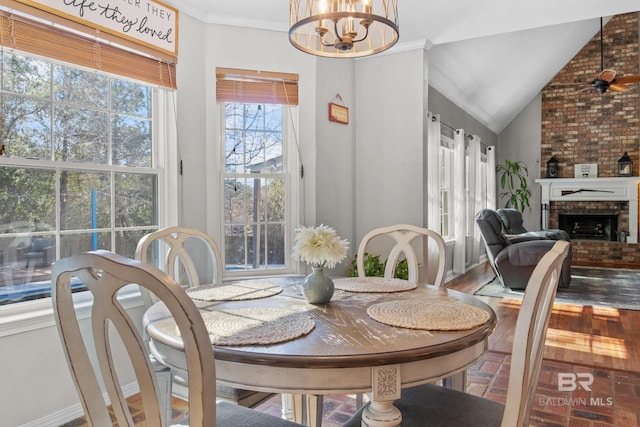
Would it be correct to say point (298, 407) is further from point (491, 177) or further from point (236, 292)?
point (491, 177)

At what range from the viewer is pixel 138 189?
9.25ft

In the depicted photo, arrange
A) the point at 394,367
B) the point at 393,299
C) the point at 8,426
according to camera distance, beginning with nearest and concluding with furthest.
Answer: the point at 394,367
the point at 393,299
the point at 8,426

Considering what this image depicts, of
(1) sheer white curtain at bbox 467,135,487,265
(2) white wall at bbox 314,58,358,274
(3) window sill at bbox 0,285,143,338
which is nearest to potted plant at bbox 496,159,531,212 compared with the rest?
(1) sheer white curtain at bbox 467,135,487,265

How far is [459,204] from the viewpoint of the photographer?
6828 millimetres

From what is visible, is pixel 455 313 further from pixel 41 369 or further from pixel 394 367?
pixel 41 369

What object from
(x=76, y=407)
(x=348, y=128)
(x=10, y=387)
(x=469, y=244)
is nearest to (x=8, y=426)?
(x=10, y=387)

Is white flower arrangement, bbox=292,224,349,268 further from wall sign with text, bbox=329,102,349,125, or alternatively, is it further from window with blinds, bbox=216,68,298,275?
wall sign with text, bbox=329,102,349,125

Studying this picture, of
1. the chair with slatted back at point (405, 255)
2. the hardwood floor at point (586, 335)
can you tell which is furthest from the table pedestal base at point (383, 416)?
the hardwood floor at point (586, 335)

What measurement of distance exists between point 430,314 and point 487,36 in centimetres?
419

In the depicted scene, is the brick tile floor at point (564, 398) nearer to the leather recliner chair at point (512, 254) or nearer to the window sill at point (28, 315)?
the window sill at point (28, 315)

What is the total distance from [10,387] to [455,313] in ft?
6.55

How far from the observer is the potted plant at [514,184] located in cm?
907

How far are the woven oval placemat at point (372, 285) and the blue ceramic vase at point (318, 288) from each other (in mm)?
299

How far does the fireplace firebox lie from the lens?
8359 millimetres
